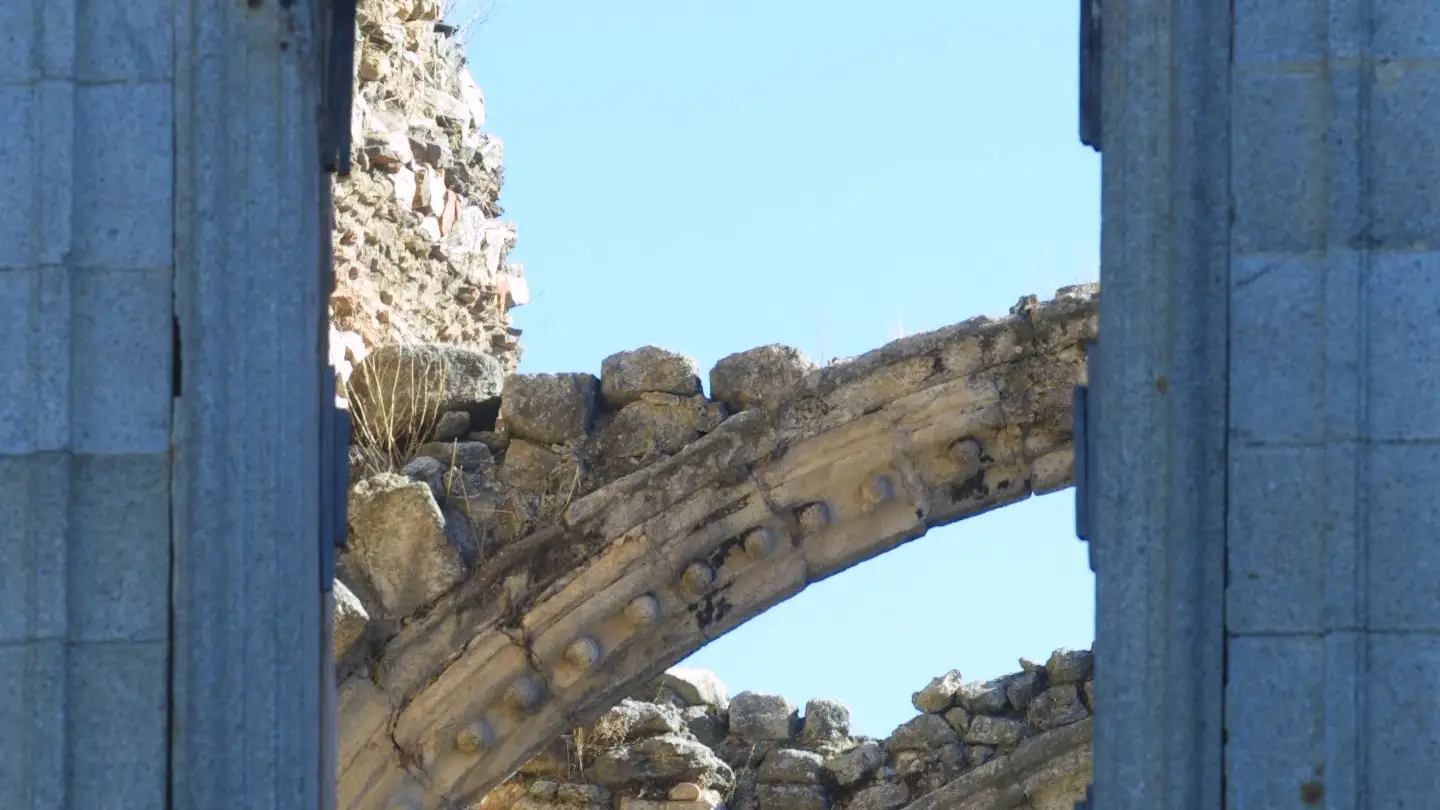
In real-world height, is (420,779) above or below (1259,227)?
above

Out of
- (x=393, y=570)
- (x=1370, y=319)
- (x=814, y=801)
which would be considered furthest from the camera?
(x=814, y=801)

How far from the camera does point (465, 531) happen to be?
34.1 ft

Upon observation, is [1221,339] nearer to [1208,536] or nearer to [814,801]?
[1208,536]

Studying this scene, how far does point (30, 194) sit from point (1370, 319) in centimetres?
217

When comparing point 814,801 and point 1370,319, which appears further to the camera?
point 814,801

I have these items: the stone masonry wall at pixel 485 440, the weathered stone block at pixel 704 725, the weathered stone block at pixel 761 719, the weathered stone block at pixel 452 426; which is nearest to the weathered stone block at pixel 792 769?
the weathered stone block at pixel 761 719

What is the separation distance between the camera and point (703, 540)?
10.4m

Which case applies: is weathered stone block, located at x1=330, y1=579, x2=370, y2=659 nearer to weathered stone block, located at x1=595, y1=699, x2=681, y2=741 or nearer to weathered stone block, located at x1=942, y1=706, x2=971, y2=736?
weathered stone block, located at x1=595, y1=699, x2=681, y2=741

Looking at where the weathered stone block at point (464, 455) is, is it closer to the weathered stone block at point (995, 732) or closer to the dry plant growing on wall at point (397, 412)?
the dry plant growing on wall at point (397, 412)

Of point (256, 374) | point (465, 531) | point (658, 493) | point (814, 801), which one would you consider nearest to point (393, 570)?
point (465, 531)

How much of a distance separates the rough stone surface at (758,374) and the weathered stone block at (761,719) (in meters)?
3.16

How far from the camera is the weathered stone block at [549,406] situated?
10.5 m

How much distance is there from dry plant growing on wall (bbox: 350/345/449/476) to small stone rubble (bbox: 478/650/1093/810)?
6.94 ft

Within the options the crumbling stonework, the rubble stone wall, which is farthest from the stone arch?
the crumbling stonework
